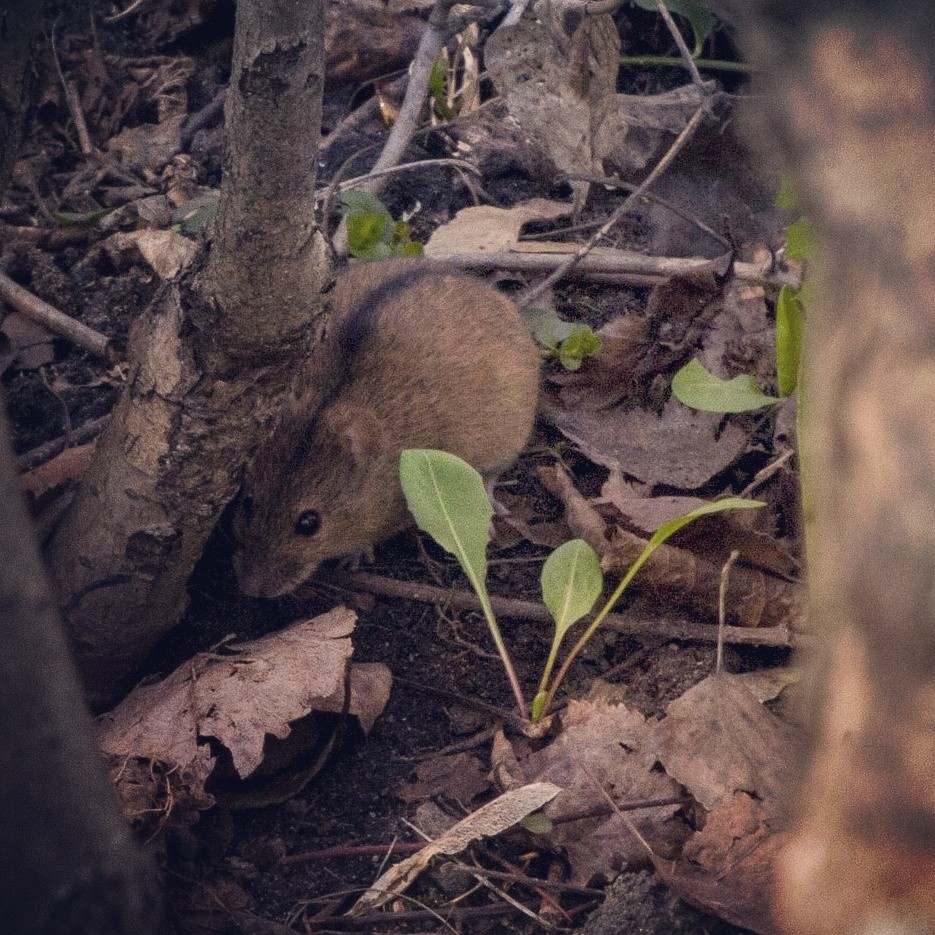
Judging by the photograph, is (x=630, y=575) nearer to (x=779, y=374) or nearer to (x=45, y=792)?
(x=779, y=374)

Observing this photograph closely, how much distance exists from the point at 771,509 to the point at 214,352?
205cm

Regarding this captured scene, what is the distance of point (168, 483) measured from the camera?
3.31 m

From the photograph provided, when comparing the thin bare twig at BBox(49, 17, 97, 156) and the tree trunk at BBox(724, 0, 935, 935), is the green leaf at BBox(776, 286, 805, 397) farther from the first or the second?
the thin bare twig at BBox(49, 17, 97, 156)

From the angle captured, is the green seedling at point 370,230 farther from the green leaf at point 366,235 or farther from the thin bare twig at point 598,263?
the thin bare twig at point 598,263

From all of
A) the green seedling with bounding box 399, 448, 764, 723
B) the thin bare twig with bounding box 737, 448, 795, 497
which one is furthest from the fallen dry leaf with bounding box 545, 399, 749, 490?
the green seedling with bounding box 399, 448, 764, 723

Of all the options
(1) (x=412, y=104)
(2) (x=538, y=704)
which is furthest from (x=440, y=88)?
(2) (x=538, y=704)

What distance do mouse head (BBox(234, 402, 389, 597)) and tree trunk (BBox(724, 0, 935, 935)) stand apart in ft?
8.87

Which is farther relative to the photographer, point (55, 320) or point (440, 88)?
point (440, 88)

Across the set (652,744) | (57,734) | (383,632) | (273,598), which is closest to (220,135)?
(273,598)

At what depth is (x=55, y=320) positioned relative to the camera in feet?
15.4

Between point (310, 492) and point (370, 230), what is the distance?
1.31 m

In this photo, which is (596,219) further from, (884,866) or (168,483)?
(884,866)

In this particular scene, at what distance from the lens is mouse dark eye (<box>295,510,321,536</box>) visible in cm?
427

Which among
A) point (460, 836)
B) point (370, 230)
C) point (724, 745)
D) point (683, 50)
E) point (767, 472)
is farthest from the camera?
point (370, 230)
